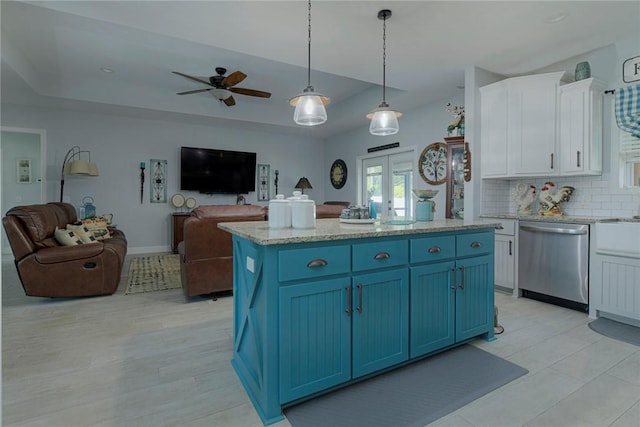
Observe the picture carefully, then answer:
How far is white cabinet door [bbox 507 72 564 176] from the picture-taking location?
3701 millimetres

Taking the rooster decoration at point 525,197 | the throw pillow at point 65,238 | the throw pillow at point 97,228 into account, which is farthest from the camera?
the throw pillow at point 97,228

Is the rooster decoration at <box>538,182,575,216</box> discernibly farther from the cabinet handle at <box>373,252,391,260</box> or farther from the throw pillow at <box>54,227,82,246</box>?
the throw pillow at <box>54,227,82,246</box>

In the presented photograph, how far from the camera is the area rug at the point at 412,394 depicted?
6.11 ft

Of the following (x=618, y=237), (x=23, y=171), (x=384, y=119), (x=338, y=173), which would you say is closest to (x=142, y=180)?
(x=23, y=171)

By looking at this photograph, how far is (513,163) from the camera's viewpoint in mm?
3953

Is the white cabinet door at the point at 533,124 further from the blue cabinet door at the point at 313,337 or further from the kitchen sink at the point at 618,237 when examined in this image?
the blue cabinet door at the point at 313,337

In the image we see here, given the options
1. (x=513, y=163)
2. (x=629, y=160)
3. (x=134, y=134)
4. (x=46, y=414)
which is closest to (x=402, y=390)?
(x=46, y=414)

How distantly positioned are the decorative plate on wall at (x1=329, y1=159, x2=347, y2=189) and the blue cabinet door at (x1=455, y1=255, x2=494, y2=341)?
5.30 m

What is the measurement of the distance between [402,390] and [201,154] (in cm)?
618

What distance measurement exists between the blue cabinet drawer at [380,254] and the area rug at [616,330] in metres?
2.05

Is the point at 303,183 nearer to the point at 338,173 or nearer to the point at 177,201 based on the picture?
the point at 338,173

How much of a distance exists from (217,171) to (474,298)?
5863mm

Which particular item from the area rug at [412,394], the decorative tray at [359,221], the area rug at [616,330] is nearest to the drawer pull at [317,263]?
the decorative tray at [359,221]

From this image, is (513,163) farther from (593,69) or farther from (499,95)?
(593,69)
